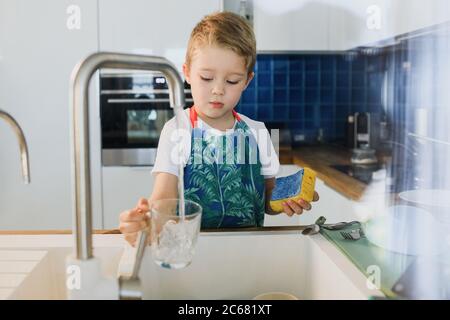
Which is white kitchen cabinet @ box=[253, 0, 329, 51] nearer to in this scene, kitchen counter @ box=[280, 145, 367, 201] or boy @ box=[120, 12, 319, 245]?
kitchen counter @ box=[280, 145, 367, 201]

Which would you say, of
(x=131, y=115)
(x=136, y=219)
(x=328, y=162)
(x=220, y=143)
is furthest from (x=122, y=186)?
(x=136, y=219)

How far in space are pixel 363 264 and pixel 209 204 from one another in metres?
0.30

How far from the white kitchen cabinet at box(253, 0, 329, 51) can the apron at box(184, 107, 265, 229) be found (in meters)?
0.99

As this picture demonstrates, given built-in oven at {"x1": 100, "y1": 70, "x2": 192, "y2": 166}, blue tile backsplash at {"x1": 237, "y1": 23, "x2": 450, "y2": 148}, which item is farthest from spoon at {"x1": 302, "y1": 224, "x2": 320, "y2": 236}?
blue tile backsplash at {"x1": 237, "y1": 23, "x2": 450, "y2": 148}

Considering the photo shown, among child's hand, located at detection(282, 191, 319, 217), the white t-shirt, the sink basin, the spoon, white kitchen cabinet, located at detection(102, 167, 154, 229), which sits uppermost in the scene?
the white t-shirt

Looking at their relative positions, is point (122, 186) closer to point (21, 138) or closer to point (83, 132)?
point (21, 138)

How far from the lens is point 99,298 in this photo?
452mm

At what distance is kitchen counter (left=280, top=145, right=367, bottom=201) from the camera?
1346 millimetres

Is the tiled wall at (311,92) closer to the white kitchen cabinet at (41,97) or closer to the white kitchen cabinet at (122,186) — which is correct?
the white kitchen cabinet at (122,186)

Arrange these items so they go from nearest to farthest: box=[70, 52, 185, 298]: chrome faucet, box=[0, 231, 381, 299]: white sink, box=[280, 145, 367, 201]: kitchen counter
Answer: box=[70, 52, 185, 298]: chrome faucet, box=[0, 231, 381, 299]: white sink, box=[280, 145, 367, 201]: kitchen counter

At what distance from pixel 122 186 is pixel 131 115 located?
226 mm

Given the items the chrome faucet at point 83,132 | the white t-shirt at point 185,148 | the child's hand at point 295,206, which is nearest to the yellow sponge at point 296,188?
the child's hand at point 295,206

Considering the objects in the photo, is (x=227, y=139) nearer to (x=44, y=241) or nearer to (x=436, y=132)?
(x=44, y=241)
